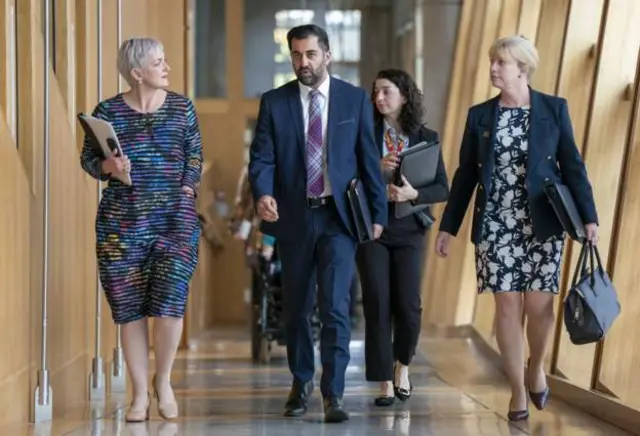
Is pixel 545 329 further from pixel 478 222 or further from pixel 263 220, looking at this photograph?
pixel 263 220

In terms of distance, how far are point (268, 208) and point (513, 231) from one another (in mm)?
897

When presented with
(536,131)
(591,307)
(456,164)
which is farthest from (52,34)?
(456,164)

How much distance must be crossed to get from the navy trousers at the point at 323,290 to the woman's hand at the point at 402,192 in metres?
0.48

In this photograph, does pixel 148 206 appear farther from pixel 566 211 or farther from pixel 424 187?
pixel 566 211

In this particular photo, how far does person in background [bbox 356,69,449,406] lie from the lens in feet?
18.7

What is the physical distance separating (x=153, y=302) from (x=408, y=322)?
1.29 meters

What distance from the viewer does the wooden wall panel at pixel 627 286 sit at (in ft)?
16.3

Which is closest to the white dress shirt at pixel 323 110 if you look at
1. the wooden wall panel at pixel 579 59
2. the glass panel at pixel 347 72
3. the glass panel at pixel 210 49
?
the wooden wall panel at pixel 579 59

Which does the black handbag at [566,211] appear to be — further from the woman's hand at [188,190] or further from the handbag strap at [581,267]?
the woman's hand at [188,190]

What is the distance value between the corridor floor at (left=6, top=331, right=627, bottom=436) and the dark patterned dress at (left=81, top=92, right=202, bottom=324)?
0.46 metres

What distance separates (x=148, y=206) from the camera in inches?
196

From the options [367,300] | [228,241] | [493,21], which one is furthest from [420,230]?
[228,241]

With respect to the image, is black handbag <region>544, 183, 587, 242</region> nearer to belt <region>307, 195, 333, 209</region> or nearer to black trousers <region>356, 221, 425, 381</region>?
belt <region>307, 195, 333, 209</region>

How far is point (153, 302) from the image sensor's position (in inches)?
198
